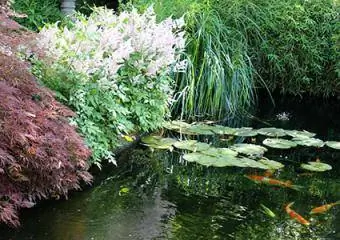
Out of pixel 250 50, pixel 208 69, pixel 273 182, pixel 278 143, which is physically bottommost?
pixel 273 182

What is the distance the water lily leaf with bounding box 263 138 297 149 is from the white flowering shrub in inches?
41.1

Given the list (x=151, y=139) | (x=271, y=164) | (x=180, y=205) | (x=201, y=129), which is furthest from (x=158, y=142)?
(x=180, y=205)

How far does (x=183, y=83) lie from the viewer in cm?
580

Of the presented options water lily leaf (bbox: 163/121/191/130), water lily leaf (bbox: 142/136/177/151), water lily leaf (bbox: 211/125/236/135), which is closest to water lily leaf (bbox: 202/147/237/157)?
water lily leaf (bbox: 142/136/177/151)

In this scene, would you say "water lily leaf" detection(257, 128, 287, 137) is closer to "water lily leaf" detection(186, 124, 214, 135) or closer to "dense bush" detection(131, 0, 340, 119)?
"water lily leaf" detection(186, 124, 214, 135)

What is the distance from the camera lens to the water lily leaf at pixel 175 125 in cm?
515

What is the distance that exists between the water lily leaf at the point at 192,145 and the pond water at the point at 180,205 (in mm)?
78

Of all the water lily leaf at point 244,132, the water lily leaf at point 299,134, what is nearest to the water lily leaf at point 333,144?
the water lily leaf at point 299,134

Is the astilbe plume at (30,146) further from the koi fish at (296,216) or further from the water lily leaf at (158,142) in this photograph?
the water lily leaf at (158,142)

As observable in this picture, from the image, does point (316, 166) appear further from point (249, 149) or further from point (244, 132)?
point (244, 132)

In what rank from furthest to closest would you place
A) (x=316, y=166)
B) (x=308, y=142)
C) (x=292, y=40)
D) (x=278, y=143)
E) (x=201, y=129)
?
(x=292, y=40) < (x=201, y=129) < (x=308, y=142) < (x=278, y=143) < (x=316, y=166)

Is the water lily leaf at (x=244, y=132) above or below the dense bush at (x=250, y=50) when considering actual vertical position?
below

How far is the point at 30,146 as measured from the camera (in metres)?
2.76

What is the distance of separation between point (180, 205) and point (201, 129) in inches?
70.9
